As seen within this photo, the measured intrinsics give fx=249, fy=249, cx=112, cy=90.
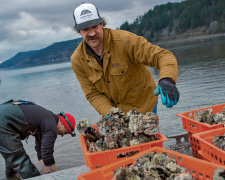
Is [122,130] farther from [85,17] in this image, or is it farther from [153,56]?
[85,17]

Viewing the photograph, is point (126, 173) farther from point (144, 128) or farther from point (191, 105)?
point (191, 105)

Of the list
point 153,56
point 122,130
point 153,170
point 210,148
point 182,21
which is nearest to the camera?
point 153,170

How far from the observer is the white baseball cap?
309 centimetres

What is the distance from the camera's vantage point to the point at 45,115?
14.4 feet

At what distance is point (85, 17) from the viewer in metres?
3.09

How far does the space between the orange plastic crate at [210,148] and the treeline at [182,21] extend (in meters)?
80.2

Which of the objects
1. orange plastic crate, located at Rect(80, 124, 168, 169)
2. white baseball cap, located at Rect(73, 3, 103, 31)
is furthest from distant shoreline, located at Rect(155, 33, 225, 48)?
orange plastic crate, located at Rect(80, 124, 168, 169)

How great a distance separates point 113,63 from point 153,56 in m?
0.66

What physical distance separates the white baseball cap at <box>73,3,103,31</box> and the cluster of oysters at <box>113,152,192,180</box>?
1809 millimetres

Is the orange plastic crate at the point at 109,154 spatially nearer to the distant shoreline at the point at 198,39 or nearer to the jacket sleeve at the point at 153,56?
the jacket sleeve at the point at 153,56

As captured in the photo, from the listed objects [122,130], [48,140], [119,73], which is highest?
[119,73]

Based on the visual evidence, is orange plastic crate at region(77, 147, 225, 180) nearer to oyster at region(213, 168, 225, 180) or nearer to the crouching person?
oyster at region(213, 168, 225, 180)

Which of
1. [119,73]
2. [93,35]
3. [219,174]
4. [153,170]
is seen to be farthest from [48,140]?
[219,174]

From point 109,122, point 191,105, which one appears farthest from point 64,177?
point 191,105
